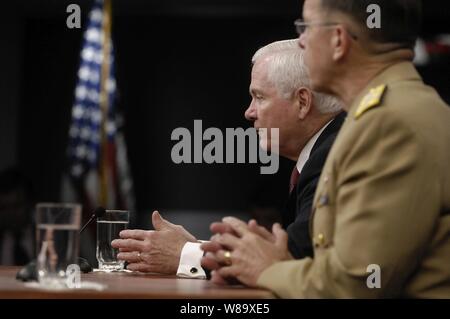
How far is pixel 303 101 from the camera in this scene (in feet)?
10.0

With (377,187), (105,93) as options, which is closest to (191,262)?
(377,187)

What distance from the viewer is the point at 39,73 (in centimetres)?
862

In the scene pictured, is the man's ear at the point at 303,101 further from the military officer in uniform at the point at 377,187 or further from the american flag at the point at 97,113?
the american flag at the point at 97,113

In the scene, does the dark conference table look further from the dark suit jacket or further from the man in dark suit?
the man in dark suit

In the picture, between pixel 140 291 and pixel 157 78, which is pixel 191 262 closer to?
pixel 140 291

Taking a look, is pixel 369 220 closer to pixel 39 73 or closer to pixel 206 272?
pixel 206 272

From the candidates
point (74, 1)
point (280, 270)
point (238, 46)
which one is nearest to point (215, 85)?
point (238, 46)

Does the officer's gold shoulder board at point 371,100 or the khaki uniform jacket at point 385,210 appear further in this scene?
the officer's gold shoulder board at point 371,100

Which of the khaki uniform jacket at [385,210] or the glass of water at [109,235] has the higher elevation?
the khaki uniform jacket at [385,210]

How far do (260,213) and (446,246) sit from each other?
4400 mm

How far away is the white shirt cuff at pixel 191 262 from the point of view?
9.08 ft

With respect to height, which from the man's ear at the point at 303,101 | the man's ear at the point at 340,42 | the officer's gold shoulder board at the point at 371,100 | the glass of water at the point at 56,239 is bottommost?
the glass of water at the point at 56,239

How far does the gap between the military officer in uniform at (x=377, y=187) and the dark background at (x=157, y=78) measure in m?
6.20

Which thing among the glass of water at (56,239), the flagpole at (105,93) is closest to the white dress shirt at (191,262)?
the glass of water at (56,239)
